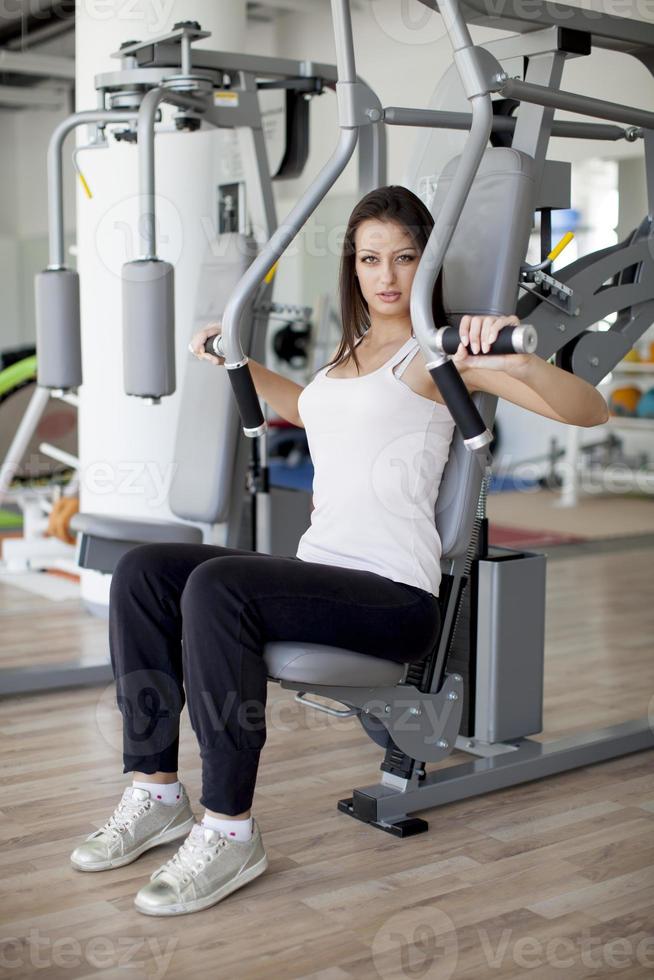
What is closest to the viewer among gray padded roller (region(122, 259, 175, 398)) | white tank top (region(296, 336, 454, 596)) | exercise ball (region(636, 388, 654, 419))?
white tank top (region(296, 336, 454, 596))

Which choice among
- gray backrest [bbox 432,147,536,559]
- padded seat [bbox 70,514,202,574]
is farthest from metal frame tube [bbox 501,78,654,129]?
padded seat [bbox 70,514,202,574]

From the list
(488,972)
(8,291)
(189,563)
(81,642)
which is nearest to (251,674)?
(189,563)

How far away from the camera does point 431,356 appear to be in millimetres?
1650

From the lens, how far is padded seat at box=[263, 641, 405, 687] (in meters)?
1.80

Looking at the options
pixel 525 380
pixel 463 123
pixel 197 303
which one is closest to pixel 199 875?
pixel 525 380

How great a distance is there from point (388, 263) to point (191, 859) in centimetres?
101

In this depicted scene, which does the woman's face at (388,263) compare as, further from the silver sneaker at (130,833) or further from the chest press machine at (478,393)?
the silver sneaker at (130,833)

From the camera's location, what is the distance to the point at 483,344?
162 cm

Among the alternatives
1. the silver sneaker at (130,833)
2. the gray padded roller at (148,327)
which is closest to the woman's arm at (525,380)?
the gray padded roller at (148,327)

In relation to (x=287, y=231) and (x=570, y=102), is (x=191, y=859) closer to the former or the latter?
(x=287, y=231)

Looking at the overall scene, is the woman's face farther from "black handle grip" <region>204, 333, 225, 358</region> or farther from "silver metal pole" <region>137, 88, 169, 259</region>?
"silver metal pole" <region>137, 88, 169, 259</region>

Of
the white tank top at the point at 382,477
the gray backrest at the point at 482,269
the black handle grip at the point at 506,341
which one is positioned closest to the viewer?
the black handle grip at the point at 506,341

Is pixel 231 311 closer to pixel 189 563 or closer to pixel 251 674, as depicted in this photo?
pixel 189 563

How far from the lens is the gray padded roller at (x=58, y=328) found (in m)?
2.57
